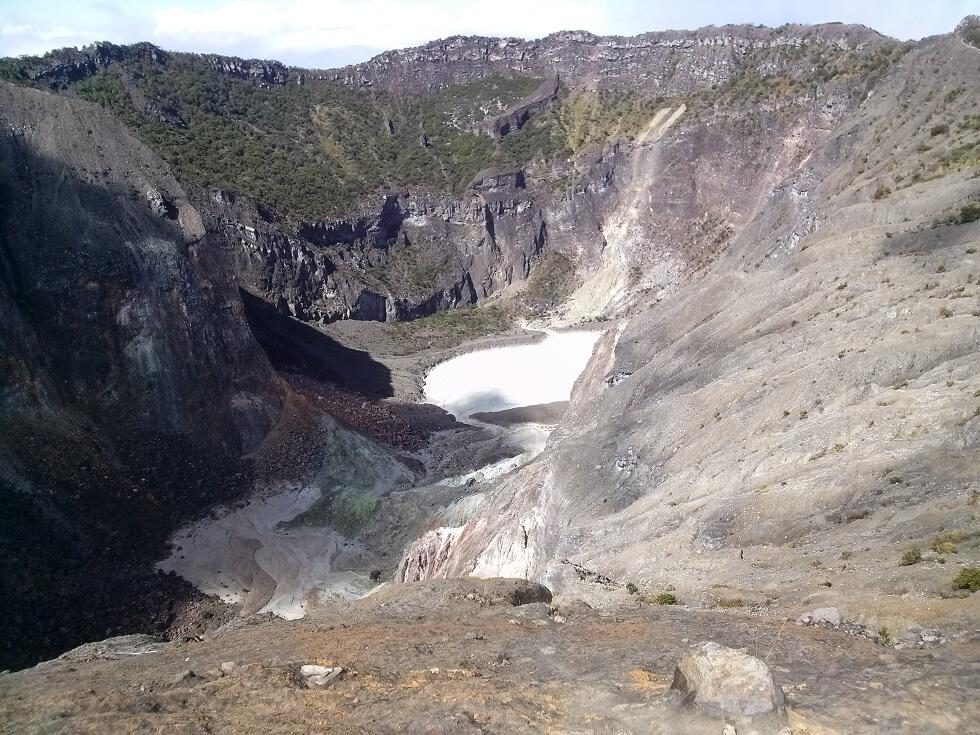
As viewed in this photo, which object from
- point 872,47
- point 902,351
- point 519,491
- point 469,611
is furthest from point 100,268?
point 872,47

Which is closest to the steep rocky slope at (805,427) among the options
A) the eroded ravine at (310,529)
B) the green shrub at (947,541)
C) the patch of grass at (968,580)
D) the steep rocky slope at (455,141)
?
the green shrub at (947,541)

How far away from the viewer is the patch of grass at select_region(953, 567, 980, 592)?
9578mm

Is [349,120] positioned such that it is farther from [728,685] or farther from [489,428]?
[728,685]

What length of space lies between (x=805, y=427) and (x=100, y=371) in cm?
3170

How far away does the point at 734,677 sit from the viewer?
24.9 feet

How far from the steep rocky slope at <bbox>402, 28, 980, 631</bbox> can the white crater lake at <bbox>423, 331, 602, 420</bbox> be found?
1232 cm

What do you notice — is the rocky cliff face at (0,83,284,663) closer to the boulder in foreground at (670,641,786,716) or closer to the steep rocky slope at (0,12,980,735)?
the steep rocky slope at (0,12,980,735)

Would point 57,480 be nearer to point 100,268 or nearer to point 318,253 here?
point 100,268

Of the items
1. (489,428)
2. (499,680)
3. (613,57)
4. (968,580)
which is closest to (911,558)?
(968,580)

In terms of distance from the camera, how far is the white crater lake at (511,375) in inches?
2111

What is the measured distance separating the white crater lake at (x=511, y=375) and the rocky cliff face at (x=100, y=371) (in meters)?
18.2

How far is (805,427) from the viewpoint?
17484 mm

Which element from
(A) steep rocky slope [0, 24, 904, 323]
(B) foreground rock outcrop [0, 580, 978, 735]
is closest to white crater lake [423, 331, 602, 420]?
(A) steep rocky slope [0, 24, 904, 323]

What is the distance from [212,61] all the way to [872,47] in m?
72.3
